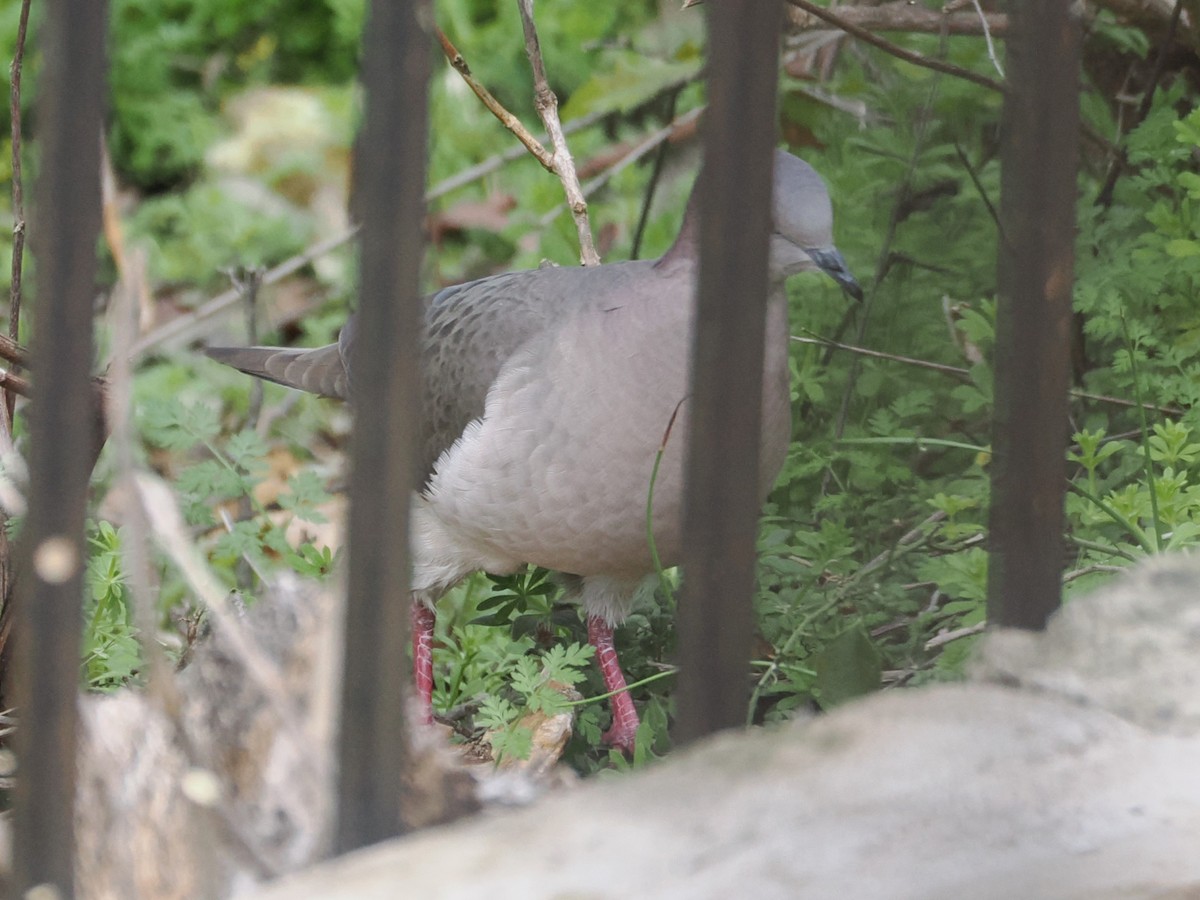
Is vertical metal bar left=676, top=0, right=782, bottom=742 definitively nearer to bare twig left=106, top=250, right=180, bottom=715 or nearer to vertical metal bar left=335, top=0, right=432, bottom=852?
vertical metal bar left=335, top=0, right=432, bottom=852

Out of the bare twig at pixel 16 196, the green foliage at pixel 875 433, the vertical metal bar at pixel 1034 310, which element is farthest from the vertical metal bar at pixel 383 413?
the bare twig at pixel 16 196

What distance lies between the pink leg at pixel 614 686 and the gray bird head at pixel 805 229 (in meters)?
0.74

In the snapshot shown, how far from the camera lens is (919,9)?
121 inches

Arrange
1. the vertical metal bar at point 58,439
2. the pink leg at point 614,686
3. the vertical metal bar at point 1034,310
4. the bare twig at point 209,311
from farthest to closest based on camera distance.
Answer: the bare twig at point 209,311
the pink leg at point 614,686
the vertical metal bar at point 1034,310
the vertical metal bar at point 58,439

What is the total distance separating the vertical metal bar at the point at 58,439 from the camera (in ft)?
3.68

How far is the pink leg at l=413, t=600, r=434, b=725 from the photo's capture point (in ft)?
9.62

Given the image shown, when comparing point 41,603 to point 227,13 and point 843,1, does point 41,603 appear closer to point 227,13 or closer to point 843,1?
point 843,1

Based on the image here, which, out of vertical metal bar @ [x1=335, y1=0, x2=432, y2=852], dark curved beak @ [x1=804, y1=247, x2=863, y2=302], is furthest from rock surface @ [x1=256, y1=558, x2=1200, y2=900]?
dark curved beak @ [x1=804, y1=247, x2=863, y2=302]

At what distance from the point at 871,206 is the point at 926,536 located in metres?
0.94

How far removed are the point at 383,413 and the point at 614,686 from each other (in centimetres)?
170

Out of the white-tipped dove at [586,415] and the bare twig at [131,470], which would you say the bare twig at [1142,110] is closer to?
the white-tipped dove at [586,415]

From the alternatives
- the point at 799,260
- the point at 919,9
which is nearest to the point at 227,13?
the point at 919,9

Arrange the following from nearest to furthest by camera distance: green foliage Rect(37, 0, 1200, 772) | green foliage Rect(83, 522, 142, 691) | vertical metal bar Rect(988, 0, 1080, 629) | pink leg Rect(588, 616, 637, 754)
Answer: vertical metal bar Rect(988, 0, 1080, 629)
green foliage Rect(37, 0, 1200, 772)
green foliage Rect(83, 522, 142, 691)
pink leg Rect(588, 616, 637, 754)

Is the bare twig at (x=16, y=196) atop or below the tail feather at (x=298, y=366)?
atop
